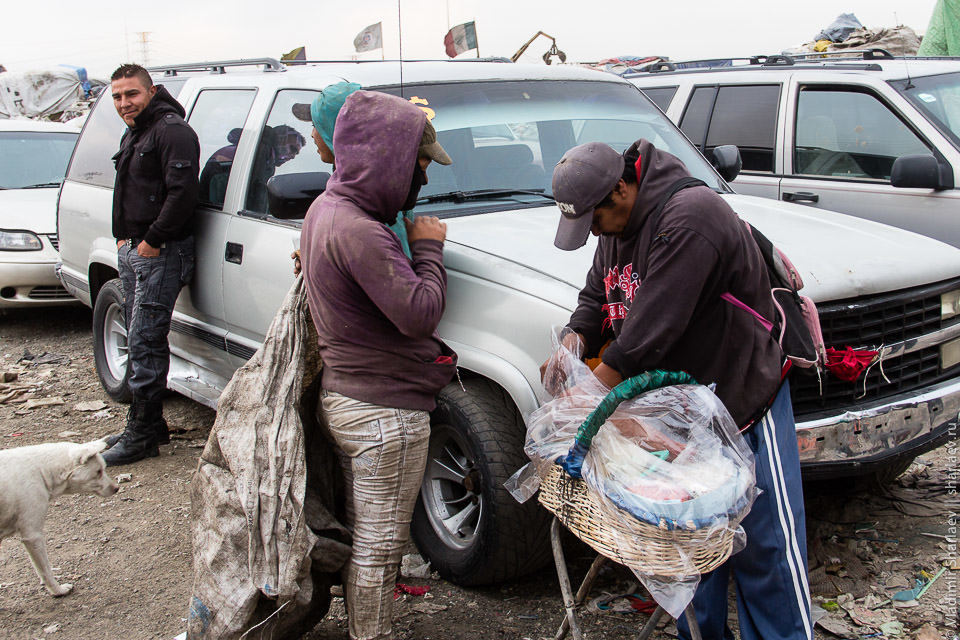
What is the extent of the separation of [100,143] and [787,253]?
467cm

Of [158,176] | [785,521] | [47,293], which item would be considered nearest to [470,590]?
[785,521]

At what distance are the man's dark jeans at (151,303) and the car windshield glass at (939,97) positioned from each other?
4495 millimetres

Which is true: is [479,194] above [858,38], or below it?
below

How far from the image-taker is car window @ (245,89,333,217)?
13.1ft

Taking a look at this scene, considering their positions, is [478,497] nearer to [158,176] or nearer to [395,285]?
[395,285]

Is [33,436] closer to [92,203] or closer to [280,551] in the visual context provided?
[92,203]

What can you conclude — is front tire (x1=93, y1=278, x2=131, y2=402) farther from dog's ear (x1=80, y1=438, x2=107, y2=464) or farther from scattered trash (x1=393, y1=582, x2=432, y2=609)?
scattered trash (x1=393, y1=582, x2=432, y2=609)

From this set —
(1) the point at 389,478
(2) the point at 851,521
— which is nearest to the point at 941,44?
(2) the point at 851,521

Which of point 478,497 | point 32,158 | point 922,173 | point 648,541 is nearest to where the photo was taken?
point 648,541

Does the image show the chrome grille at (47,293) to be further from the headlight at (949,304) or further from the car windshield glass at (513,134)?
the headlight at (949,304)

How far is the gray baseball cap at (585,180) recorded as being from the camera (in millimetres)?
2314

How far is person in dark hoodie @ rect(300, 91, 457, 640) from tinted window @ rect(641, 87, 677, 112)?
4523 millimetres

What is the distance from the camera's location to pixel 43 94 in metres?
21.6

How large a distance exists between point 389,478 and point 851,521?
2.39 metres
